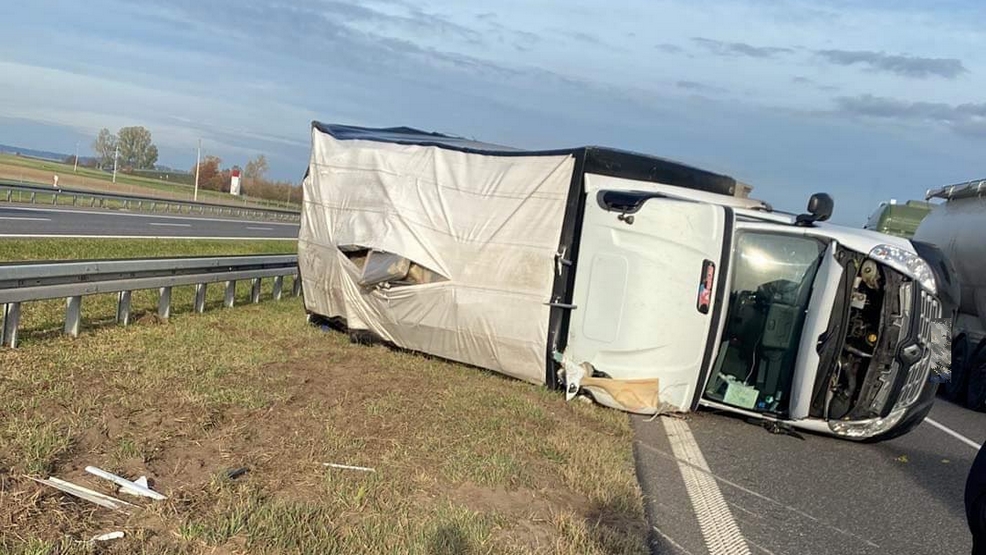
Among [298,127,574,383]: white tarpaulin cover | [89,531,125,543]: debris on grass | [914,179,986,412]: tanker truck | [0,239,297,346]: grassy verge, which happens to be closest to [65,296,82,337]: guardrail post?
[0,239,297,346]: grassy verge

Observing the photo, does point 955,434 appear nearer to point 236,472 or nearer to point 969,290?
point 969,290

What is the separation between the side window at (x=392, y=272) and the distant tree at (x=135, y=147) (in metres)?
73.8

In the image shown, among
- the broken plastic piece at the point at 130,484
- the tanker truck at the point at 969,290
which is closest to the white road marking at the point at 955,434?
the tanker truck at the point at 969,290

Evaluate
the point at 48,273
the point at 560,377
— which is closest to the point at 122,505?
the point at 48,273

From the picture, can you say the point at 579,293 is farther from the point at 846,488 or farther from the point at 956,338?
the point at 956,338

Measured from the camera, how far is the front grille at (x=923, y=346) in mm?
6699

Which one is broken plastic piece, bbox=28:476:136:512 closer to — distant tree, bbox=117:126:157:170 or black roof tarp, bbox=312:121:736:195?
black roof tarp, bbox=312:121:736:195

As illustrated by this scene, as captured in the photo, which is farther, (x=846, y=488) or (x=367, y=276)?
(x=367, y=276)

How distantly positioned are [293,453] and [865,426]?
4.93 metres

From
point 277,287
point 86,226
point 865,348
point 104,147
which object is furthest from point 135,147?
point 865,348

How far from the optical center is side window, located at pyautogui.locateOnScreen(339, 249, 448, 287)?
8180 millimetres

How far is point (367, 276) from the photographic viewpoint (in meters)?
8.41

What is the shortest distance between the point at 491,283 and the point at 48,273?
3.84 metres

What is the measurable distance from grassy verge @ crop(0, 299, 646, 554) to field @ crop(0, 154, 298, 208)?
3991 cm
